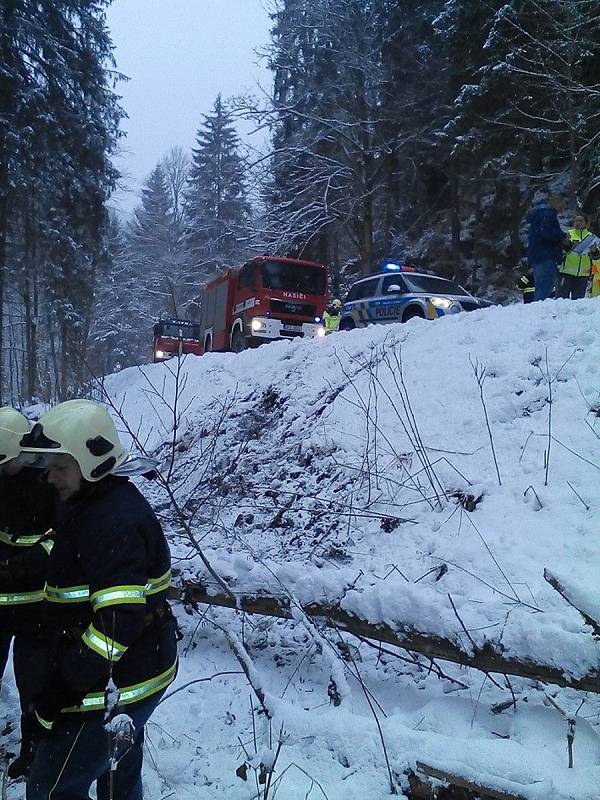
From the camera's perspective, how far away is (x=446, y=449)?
18.8 feet

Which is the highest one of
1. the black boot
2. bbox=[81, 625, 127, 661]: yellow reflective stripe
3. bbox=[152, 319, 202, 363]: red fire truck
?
bbox=[152, 319, 202, 363]: red fire truck

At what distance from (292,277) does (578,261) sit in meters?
7.65

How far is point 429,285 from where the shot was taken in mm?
10914

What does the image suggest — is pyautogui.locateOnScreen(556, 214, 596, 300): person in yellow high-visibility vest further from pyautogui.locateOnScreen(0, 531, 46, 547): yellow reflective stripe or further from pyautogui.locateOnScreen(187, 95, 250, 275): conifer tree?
pyautogui.locateOnScreen(187, 95, 250, 275): conifer tree

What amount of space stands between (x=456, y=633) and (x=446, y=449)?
2913mm

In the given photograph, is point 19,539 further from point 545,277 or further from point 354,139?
point 354,139

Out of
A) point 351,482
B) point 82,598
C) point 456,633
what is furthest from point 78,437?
point 351,482

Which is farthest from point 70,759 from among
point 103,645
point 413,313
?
point 413,313

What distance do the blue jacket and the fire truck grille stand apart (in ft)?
21.9

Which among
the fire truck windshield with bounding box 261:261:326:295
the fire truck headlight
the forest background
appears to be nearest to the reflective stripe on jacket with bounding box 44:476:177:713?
the fire truck headlight

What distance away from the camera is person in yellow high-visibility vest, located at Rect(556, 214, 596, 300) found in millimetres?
8211

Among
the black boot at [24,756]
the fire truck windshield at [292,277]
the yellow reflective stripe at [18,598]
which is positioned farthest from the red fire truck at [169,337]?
the black boot at [24,756]

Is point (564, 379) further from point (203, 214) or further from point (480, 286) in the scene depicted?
point (203, 214)

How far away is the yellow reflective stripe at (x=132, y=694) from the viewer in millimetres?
1864
